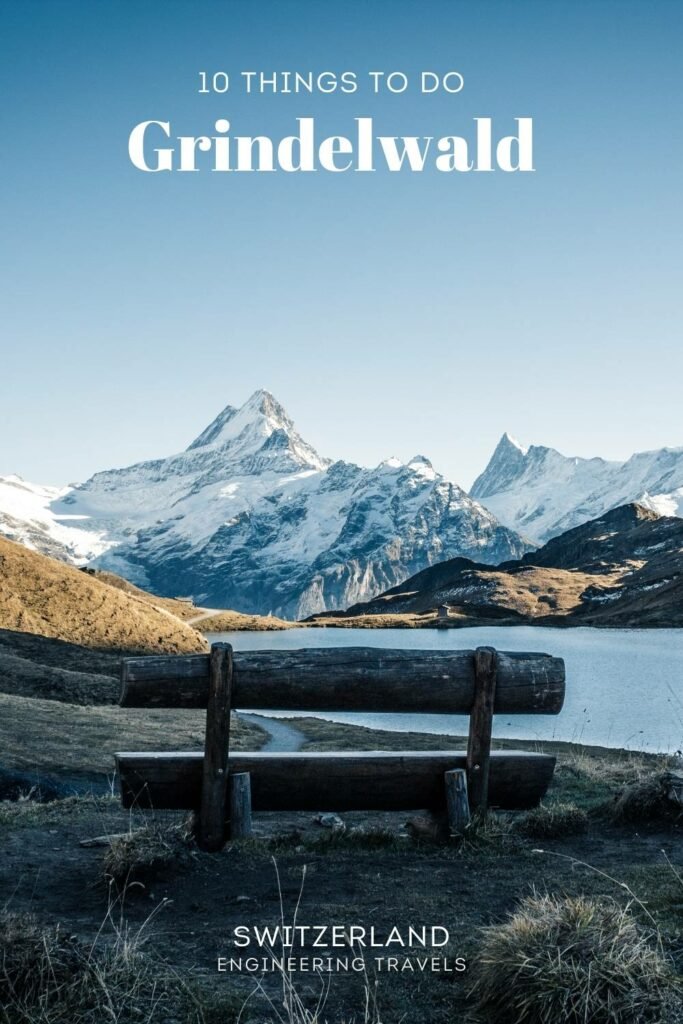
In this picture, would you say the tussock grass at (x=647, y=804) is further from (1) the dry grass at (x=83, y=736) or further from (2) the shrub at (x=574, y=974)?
(1) the dry grass at (x=83, y=736)

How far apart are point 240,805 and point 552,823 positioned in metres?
3.83

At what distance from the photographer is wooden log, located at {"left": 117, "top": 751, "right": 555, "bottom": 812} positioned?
9258mm

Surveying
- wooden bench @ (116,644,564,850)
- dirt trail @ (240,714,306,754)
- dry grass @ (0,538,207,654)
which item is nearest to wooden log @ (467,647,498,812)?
wooden bench @ (116,644,564,850)

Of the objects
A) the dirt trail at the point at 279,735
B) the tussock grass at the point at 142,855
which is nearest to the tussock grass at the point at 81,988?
the tussock grass at the point at 142,855

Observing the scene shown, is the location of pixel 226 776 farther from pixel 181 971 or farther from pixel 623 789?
pixel 623 789

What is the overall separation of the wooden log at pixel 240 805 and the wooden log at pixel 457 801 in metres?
2.14

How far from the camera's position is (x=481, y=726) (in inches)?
372

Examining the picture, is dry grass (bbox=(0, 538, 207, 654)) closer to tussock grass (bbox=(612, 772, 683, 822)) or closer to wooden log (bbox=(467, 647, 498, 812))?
tussock grass (bbox=(612, 772, 683, 822))

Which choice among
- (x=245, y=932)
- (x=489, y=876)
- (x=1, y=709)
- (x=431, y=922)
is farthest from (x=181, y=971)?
Result: (x=1, y=709)

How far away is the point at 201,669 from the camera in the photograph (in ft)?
30.1

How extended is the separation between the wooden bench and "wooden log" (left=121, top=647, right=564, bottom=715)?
1 centimetres

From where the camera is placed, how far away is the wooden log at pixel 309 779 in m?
9.26

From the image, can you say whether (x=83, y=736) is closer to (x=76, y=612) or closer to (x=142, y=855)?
(x=142, y=855)

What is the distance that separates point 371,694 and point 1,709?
22711 mm
